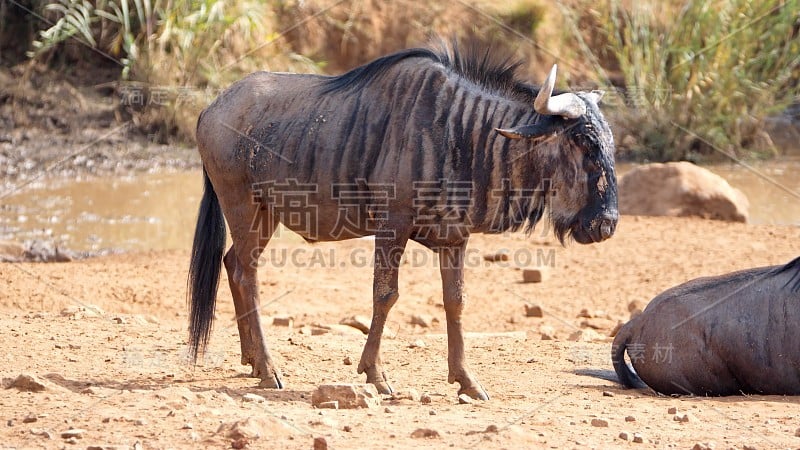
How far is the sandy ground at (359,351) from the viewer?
5.33 m

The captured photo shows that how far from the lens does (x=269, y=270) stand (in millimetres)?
11031

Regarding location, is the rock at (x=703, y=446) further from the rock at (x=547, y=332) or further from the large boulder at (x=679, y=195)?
the large boulder at (x=679, y=195)

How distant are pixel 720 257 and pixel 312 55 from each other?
30.9 feet

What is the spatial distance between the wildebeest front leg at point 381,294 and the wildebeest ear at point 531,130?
887 millimetres

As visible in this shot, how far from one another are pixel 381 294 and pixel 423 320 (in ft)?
9.33

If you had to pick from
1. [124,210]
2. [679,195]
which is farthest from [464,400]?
[124,210]

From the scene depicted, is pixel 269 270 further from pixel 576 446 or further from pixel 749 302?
pixel 576 446

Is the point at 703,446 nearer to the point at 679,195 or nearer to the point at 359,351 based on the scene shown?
the point at 359,351

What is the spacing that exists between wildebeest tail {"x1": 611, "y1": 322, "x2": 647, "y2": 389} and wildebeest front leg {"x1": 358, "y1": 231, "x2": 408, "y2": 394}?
148 cm

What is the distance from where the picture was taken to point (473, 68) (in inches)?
265

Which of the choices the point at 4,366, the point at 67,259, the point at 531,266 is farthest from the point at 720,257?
the point at 4,366

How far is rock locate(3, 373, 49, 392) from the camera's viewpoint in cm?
602

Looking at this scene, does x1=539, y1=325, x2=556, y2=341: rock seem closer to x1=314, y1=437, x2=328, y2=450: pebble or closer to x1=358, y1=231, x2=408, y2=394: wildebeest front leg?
x1=358, y1=231, x2=408, y2=394: wildebeest front leg

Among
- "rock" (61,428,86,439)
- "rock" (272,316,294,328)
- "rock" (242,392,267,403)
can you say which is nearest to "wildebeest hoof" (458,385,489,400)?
"rock" (242,392,267,403)
